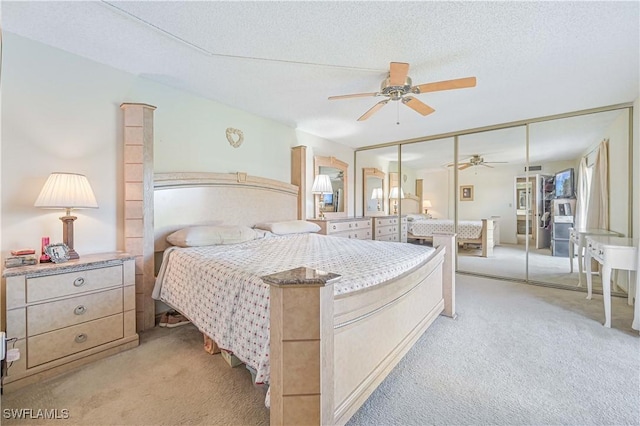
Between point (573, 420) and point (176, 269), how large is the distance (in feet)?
9.31

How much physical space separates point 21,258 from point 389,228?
4.89 metres

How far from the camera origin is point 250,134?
3.83 m

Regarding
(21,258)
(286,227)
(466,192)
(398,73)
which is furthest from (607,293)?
(21,258)

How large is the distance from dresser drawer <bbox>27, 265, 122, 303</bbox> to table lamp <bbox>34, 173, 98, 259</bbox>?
9.1 inches

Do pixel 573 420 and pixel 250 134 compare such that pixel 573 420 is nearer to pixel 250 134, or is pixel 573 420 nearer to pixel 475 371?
pixel 475 371

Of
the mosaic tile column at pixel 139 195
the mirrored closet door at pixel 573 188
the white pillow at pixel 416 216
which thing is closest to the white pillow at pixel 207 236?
the mosaic tile column at pixel 139 195

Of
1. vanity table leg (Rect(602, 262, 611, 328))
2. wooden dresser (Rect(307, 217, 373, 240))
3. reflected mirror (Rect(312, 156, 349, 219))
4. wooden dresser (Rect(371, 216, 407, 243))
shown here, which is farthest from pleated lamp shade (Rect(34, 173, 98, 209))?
vanity table leg (Rect(602, 262, 611, 328))

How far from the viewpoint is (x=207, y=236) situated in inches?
107

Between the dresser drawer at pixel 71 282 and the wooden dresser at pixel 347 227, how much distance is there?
2.73 metres

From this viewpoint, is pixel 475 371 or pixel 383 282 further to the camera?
pixel 475 371

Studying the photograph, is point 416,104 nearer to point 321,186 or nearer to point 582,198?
point 321,186

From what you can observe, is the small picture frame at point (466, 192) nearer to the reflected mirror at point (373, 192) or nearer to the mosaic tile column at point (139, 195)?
the reflected mirror at point (373, 192)

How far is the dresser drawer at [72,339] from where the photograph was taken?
1.82 meters

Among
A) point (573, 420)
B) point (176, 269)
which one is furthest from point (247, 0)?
point (573, 420)
